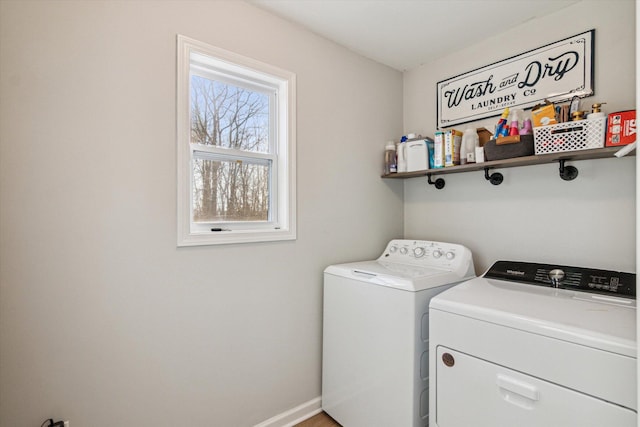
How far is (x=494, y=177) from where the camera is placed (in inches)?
77.0

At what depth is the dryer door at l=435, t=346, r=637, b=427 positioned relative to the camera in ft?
3.18

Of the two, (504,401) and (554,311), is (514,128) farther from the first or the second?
(504,401)

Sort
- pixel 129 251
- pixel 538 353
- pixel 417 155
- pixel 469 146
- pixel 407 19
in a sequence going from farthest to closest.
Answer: pixel 417 155 < pixel 469 146 < pixel 407 19 < pixel 129 251 < pixel 538 353

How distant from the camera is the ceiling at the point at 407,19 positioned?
1667 millimetres

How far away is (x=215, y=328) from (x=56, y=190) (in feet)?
2.95

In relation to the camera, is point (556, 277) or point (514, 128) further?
point (514, 128)

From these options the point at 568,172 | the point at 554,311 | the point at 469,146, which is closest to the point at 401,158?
the point at 469,146

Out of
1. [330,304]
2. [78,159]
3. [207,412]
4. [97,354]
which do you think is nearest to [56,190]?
[78,159]

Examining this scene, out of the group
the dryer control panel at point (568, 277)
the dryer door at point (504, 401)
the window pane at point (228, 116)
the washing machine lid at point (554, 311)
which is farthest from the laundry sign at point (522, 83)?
the dryer door at point (504, 401)

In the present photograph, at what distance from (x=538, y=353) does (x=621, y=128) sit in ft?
3.44

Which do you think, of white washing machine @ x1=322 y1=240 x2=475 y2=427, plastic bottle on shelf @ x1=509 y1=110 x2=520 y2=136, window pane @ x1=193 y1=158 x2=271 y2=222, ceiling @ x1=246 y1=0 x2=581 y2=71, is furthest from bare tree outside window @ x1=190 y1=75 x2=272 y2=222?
plastic bottle on shelf @ x1=509 y1=110 x2=520 y2=136

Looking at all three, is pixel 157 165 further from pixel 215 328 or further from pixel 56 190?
pixel 215 328

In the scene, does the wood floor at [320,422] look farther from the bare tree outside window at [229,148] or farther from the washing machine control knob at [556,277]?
the washing machine control knob at [556,277]

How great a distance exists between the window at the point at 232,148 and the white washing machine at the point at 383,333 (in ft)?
1.63
